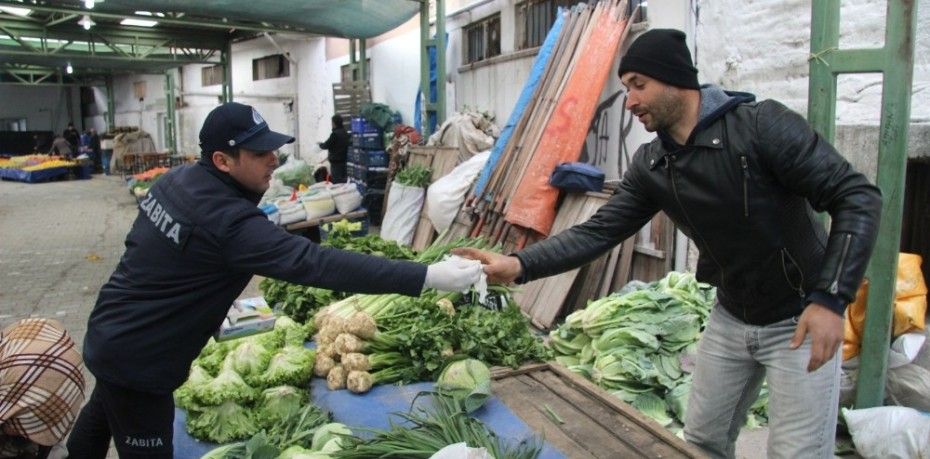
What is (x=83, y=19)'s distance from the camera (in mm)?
14680

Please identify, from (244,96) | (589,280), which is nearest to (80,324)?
(589,280)

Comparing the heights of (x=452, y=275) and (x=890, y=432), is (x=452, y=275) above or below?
above

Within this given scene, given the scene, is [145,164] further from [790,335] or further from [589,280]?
[790,335]

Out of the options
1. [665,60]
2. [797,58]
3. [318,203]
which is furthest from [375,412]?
[318,203]

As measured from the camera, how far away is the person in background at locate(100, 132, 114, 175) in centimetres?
2691

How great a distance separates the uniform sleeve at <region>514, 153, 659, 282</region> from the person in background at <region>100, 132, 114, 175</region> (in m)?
27.9

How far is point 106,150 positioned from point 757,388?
2943 cm

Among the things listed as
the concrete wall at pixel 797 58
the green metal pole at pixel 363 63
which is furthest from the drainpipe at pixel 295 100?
the concrete wall at pixel 797 58

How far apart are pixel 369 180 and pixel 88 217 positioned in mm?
7481

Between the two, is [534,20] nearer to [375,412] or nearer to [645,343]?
[645,343]

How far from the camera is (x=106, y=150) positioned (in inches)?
1077

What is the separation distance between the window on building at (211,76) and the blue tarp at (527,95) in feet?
56.9

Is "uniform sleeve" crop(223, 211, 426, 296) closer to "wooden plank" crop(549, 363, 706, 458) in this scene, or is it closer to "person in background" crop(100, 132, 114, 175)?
"wooden plank" crop(549, 363, 706, 458)

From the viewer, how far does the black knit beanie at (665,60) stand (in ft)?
7.80
